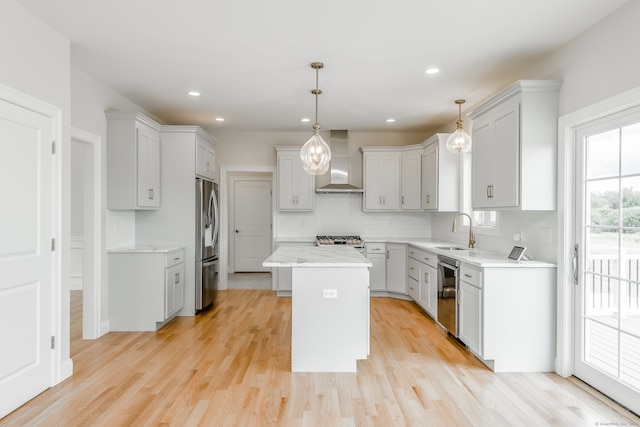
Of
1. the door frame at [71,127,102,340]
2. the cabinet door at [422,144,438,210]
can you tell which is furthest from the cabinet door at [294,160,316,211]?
the door frame at [71,127,102,340]

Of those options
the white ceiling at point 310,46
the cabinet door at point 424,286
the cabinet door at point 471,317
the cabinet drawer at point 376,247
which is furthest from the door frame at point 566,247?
the cabinet drawer at point 376,247

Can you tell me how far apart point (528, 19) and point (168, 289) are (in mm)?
4268

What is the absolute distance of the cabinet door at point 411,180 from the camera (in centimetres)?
588

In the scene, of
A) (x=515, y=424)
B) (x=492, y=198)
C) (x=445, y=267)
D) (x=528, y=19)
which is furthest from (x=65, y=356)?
(x=528, y=19)

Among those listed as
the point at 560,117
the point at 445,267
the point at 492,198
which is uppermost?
the point at 560,117

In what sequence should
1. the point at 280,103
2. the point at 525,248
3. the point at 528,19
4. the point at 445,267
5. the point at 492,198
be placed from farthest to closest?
the point at 280,103, the point at 445,267, the point at 492,198, the point at 525,248, the point at 528,19

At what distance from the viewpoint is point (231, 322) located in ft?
14.8

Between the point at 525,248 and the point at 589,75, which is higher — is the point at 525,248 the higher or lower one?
the lower one

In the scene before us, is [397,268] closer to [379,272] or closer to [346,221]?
[379,272]

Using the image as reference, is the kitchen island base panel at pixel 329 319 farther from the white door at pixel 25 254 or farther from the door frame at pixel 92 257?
the door frame at pixel 92 257

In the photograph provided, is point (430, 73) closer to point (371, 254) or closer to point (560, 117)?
point (560, 117)

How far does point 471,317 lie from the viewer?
3381 mm

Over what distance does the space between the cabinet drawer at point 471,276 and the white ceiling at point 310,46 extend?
6.20ft

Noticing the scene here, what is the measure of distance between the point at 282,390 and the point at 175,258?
247 centimetres
